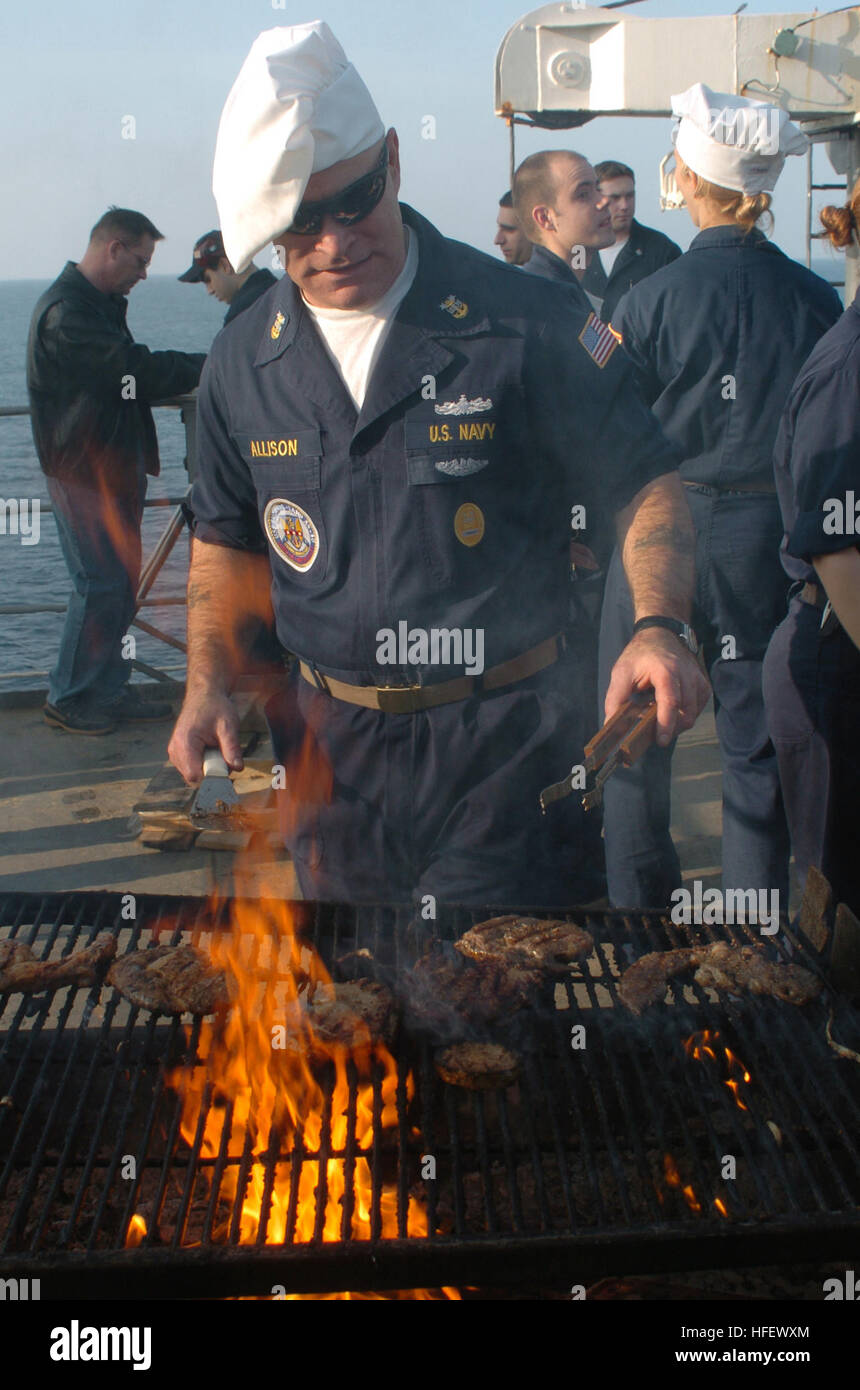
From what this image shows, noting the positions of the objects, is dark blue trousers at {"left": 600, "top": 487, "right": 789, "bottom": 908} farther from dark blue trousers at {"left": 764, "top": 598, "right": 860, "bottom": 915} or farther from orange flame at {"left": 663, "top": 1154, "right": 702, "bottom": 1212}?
orange flame at {"left": 663, "top": 1154, "right": 702, "bottom": 1212}

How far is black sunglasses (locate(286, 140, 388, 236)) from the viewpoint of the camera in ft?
7.42

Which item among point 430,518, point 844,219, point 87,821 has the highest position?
point 844,219

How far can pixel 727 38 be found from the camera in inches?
307

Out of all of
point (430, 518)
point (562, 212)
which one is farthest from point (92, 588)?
point (430, 518)

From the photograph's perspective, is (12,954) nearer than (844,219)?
Yes

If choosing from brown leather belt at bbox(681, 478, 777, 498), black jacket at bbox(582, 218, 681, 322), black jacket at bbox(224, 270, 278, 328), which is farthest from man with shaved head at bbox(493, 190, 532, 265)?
brown leather belt at bbox(681, 478, 777, 498)

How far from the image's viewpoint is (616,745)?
208 cm

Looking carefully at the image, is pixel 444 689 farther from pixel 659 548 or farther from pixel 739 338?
pixel 739 338

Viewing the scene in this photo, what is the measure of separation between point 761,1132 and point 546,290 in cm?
187

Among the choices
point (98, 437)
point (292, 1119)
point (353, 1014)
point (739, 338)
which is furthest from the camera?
point (98, 437)

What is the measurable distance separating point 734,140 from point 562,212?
1.34 meters

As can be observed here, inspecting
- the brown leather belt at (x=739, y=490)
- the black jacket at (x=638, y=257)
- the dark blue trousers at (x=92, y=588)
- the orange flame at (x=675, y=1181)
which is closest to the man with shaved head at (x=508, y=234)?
the black jacket at (x=638, y=257)
